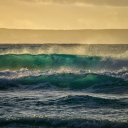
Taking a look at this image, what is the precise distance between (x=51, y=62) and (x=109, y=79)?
9.05m

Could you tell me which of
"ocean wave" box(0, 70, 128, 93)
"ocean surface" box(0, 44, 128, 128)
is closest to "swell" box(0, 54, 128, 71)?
"ocean surface" box(0, 44, 128, 128)

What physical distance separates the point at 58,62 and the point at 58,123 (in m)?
17.4

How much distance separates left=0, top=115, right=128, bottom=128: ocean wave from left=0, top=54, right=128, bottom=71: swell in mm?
15357

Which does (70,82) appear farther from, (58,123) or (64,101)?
(58,123)

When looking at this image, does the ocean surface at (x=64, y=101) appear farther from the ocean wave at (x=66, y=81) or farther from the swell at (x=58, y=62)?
the swell at (x=58, y=62)

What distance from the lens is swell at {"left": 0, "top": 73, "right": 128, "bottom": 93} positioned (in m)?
14.9

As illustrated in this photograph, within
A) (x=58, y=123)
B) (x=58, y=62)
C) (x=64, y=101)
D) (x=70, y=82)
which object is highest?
(x=58, y=62)

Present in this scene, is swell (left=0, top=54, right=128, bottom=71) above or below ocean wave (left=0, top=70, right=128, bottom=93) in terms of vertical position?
above

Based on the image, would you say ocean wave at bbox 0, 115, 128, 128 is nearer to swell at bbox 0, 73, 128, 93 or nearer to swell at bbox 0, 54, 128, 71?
swell at bbox 0, 73, 128, 93

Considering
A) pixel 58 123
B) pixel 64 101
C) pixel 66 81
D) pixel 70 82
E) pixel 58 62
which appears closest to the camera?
pixel 58 123

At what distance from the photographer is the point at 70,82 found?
17031mm

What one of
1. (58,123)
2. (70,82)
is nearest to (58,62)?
(70,82)

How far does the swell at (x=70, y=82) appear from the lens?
14.9 metres

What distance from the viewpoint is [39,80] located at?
672 inches
